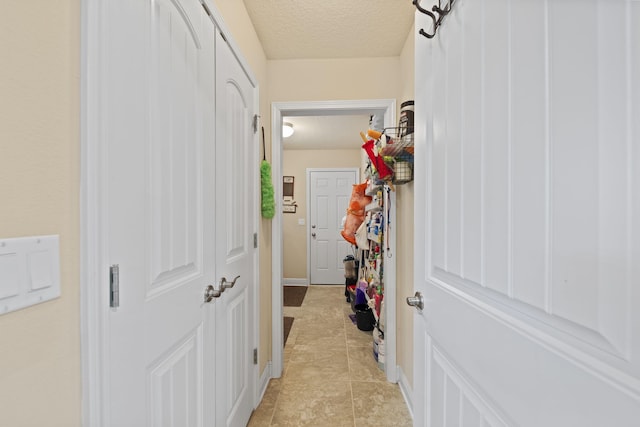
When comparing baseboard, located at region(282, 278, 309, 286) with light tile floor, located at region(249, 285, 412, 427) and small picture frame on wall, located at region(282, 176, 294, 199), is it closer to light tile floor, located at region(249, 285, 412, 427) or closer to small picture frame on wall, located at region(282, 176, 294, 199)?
small picture frame on wall, located at region(282, 176, 294, 199)

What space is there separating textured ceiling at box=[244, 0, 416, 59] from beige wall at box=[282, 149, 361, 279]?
3.01 m

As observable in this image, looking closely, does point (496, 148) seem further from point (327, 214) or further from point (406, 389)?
point (327, 214)

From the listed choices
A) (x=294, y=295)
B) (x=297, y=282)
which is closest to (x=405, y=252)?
(x=294, y=295)

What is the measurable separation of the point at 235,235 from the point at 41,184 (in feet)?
3.25

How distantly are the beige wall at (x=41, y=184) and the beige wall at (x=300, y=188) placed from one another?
15.2 feet

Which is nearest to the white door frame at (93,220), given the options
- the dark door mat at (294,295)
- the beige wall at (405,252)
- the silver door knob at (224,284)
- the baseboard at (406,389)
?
the silver door knob at (224,284)

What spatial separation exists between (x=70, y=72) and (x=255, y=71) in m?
1.46

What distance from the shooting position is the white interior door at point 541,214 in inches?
14.8

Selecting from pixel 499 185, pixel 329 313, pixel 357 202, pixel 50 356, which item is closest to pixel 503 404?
pixel 499 185

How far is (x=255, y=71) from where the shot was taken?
183cm

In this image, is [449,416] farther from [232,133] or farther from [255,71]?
[255,71]

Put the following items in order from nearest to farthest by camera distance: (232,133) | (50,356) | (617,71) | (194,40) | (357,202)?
(617,71) < (50,356) < (194,40) < (232,133) < (357,202)

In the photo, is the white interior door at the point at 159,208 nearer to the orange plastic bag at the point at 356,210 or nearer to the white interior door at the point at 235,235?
the white interior door at the point at 235,235

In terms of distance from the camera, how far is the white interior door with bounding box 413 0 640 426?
1.23ft
